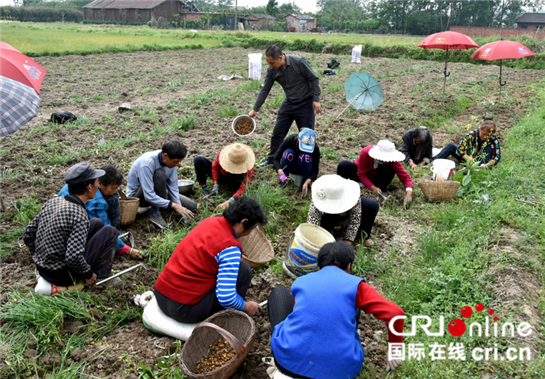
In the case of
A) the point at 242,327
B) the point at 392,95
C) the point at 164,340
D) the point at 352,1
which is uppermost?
the point at 352,1

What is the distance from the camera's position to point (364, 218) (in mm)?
3703

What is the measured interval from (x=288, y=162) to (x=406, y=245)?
1.75 meters

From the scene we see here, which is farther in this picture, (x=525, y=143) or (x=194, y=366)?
(x=525, y=143)

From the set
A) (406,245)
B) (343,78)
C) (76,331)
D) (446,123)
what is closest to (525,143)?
(446,123)

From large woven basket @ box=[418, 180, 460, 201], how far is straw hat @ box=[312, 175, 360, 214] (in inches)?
61.0

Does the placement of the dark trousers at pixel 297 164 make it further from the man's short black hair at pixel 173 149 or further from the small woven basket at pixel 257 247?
the man's short black hair at pixel 173 149

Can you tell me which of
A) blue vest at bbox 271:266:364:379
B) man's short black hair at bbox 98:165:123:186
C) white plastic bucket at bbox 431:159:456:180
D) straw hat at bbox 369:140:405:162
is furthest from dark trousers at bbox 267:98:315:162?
blue vest at bbox 271:266:364:379

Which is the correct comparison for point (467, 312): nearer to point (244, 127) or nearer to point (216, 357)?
point (216, 357)

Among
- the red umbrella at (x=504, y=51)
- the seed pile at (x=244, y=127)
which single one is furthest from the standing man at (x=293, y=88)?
the red umbrella at (x=504, y=51)

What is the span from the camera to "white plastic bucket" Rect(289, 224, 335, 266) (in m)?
2.84

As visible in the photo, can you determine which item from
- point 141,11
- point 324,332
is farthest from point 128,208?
point 141,11

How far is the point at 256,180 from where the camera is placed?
4953 mm

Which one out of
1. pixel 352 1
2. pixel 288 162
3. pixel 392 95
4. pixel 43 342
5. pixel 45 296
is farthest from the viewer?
pixel 352 1

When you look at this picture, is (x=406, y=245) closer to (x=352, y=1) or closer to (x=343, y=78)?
(x=343, y=78)
